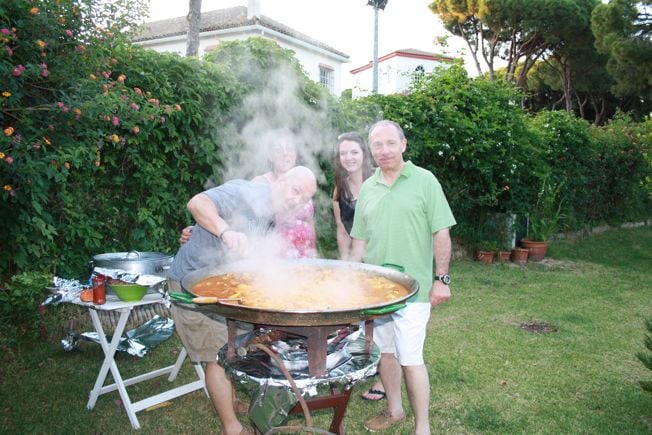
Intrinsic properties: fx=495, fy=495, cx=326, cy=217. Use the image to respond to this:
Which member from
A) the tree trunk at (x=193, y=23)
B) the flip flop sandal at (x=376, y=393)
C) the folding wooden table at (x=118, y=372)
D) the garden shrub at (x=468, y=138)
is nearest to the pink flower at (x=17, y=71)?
the folding wooden table at (x=118, y=372)

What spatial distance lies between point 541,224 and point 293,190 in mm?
8165

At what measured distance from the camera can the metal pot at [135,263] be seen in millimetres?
3762

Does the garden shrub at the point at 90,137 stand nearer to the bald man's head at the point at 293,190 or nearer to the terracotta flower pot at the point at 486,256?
the bald man's head at the point at 293,190

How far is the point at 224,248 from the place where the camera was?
9.59 feet

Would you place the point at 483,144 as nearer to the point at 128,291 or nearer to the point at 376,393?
the point at 376,393

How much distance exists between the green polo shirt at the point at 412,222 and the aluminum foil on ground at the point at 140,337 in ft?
7.61

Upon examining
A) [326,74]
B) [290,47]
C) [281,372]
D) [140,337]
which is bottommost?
[140,337]

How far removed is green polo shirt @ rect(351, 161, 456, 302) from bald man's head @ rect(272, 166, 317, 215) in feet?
1.85

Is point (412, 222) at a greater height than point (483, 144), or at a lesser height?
lesser

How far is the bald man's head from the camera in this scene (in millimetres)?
2770

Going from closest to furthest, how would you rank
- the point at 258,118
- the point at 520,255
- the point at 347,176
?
the point at 347,176
the point at 258,118
the point at 520,255

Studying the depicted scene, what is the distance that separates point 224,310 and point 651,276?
8583 mm

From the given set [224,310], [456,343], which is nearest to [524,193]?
[456,343]

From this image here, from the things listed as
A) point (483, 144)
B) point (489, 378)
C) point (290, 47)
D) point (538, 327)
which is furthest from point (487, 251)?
point (290, 47)
